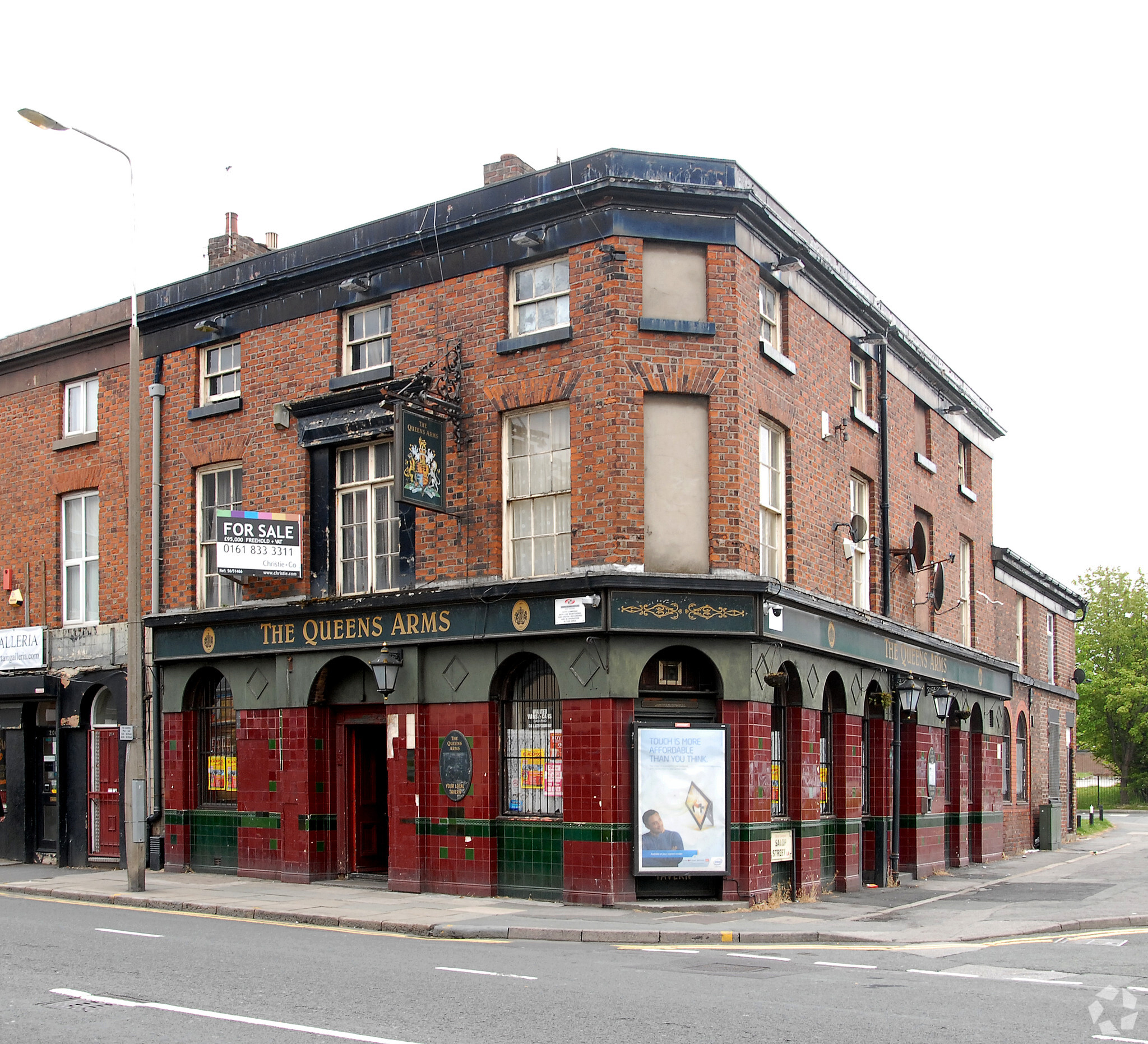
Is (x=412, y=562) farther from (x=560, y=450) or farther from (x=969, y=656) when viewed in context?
(x=969, y=656)

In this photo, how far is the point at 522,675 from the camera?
60.3 ft

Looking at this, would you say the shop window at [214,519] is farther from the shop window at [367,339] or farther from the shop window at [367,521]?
the shop window at [367,339]

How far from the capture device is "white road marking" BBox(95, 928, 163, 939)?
14.0 m

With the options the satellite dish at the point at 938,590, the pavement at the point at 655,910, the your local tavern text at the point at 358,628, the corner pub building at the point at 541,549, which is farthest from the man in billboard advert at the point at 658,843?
the satellite dish at the point at 938,590

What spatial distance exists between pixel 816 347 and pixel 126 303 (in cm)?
1267

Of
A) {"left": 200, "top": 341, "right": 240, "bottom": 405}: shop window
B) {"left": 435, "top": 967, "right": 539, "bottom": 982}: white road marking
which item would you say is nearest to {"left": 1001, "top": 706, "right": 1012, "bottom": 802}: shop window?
{"left": 200, "top": 341, "right": 240, "bottom": 405}: shop window

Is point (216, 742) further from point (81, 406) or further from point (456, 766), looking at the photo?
point (81, 406)

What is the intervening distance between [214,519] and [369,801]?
5756 mm

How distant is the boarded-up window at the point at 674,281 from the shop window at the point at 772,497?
89.8 inches

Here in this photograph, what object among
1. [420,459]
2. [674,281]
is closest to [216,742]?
[420,459]

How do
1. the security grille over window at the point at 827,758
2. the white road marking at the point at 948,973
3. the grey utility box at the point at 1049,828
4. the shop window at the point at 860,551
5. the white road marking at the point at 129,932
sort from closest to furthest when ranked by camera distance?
the white road marking at the point at 948,973
the white road marking at the point at 129,932
the security grille over window at the point at 827,758
the shop window at the point at 860,551
the grey utility box at the point at 1049,828

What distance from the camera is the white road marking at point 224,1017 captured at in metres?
8.46

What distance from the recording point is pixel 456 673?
61.1 ft

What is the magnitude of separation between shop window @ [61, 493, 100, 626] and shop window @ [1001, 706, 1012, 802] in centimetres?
2017
